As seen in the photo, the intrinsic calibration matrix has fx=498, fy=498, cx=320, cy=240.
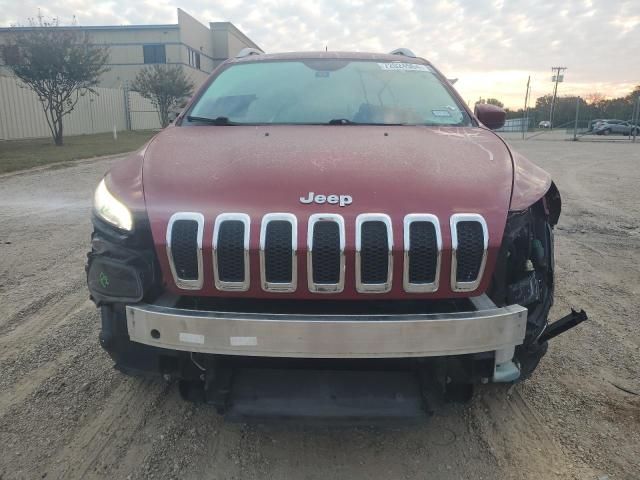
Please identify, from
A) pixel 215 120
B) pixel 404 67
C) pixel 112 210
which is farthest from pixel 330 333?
pixel 404 67

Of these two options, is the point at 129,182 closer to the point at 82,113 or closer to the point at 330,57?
the point at 330,57

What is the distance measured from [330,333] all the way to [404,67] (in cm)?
253

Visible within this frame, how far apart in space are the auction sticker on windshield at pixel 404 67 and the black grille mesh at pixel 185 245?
2.28 metres

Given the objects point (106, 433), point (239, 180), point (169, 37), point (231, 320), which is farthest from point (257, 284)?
point (169, 37)

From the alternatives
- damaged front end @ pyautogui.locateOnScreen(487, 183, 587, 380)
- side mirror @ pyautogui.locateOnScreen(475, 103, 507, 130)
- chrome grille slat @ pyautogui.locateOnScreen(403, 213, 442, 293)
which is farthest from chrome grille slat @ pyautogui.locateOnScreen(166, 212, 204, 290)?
side mirror @ pyautogui.locateOnScreen(475, 103, 507, 130)

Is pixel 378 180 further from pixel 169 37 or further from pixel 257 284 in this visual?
pixel 169 37

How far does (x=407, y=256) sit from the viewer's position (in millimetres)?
1863

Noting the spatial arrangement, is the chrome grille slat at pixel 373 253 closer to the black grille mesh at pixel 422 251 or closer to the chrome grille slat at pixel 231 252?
the black grille mesh at pixel 422 251

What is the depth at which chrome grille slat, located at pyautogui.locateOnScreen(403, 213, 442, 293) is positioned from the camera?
188cm

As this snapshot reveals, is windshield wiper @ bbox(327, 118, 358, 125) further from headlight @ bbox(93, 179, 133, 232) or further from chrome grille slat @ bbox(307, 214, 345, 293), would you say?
headlight @ bbox(93, 179, 133, 232)

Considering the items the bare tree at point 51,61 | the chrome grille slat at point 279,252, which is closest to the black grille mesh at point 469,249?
the chrome grille slat at point 279,252

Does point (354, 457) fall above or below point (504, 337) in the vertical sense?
below

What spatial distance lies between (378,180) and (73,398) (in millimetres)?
1964

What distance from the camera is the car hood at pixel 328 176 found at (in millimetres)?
1957
